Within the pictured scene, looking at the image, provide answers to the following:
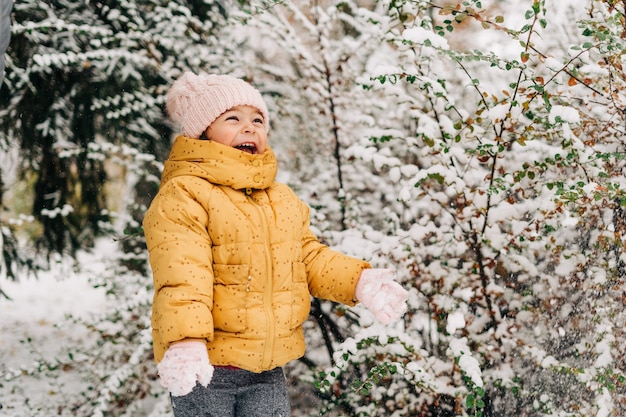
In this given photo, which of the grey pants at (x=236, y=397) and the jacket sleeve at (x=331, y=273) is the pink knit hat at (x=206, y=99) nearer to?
the jacket sleeve at (x=331, y=273)

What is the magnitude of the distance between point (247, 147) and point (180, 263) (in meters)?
0.54

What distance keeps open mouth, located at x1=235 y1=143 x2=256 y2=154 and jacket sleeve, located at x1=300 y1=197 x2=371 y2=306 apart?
0.33 m

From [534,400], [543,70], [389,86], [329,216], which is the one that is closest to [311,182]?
[329,216]

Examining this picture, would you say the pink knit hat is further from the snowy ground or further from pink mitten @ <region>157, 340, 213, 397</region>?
the snowy ground

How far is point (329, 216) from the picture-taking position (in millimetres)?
4062

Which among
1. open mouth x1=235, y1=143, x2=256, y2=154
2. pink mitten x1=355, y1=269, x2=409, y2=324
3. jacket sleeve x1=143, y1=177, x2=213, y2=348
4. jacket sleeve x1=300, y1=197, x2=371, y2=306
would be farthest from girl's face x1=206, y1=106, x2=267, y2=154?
pink mitten x1=355, y1=269, x2=409, y2=324

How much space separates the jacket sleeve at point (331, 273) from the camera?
2129 mm

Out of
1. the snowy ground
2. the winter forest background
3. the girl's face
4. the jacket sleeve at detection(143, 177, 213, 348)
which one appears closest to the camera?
the jacket sleeve at detection(143, 177, 213, 348)

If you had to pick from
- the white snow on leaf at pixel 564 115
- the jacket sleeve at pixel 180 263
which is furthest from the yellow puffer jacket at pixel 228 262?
the white snow on leaf at pixel 564 115

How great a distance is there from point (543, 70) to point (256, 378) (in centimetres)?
281

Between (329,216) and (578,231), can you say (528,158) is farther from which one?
(329,216)

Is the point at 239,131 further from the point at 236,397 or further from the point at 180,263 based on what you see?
the point at 236,397

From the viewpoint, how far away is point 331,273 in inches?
84.8

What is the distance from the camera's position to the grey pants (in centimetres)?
195
